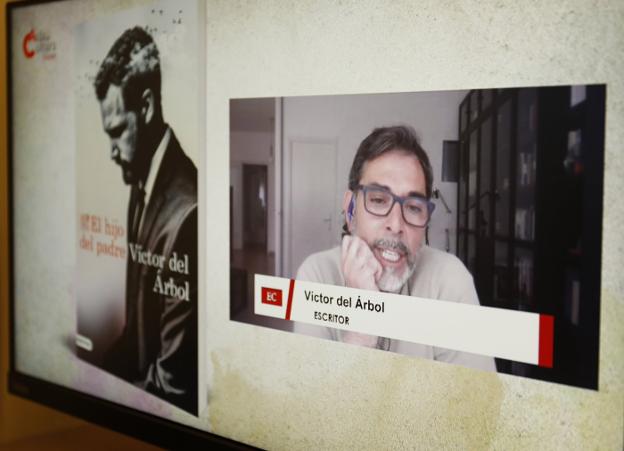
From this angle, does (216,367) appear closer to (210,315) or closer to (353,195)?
(210,315)

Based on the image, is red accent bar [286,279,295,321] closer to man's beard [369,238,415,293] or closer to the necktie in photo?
man's beard [369,238,415,293]

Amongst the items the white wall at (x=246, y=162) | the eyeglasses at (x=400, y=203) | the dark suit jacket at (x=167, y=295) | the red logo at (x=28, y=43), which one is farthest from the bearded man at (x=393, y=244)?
the red logo at (x=28, y=43)

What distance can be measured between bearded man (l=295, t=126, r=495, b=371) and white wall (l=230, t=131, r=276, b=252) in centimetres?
12

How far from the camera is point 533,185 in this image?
749mm

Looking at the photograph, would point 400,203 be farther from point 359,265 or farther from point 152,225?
point 152,225

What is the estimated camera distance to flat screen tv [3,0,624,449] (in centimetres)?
73

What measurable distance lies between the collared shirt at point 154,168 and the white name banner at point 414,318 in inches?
13.1

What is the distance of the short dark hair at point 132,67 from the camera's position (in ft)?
3.82

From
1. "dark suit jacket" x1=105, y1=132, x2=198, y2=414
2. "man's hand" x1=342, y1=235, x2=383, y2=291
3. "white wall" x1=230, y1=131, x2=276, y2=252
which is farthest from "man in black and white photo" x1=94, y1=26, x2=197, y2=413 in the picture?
"man's hand" x1=342, y1=235, x2=383, y2=291

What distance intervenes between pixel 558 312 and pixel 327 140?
424 millimetres

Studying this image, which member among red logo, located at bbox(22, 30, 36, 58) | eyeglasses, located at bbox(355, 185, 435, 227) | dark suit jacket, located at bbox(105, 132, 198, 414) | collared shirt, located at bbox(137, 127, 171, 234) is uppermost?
red logo, located at bbox(22, 30, 36, 58)

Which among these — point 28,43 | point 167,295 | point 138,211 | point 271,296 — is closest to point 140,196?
point 138,211

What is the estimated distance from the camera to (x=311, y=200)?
3.14 feet

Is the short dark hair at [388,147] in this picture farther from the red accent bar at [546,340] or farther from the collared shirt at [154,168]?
the collared shirt at [154,168]
